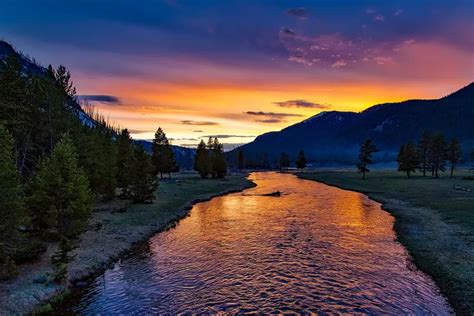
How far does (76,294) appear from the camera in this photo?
23.0 meters

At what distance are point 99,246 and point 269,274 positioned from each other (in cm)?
A: 1685

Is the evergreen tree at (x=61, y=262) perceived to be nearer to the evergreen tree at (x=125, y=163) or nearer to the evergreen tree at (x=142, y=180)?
the evergreen tree at (x=142, y=180)

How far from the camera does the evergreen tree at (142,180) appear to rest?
61000mm

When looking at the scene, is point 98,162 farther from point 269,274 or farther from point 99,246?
point 269,274

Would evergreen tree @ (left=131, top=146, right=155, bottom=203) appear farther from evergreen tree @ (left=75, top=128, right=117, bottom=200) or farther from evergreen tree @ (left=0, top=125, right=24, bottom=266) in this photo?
evergreen tree @ (left=0, top=125, right=24, bottom=266)

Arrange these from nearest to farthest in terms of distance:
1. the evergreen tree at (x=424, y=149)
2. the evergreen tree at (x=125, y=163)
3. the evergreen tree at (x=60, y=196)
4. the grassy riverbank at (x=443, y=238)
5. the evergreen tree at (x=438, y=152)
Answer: the grassy riverbank at (x=443, y=238)
the evergreen tree at (x=60, y=196)
the evergreen tree at (x=125, y=163)
the evergreen tree at (x=438, y=152)
the evergreen tree at (x=424, y=149)

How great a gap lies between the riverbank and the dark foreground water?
5.68 ft

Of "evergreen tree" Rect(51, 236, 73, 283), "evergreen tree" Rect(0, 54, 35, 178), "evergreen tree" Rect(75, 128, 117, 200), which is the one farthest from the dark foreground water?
"evergreen tree" Rect(0, 54, 35, 178)

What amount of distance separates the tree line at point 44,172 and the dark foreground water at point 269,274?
231 inches

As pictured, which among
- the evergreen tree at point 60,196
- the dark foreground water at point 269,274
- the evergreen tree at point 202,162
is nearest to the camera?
the dark foreground water at point 269,274

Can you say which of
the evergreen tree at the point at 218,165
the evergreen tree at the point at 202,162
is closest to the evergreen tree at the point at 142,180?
the evergreen tree at the point at 202,162

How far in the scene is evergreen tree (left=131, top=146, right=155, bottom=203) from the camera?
200 feet

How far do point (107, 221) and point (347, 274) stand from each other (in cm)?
3059

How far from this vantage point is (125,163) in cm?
6731
